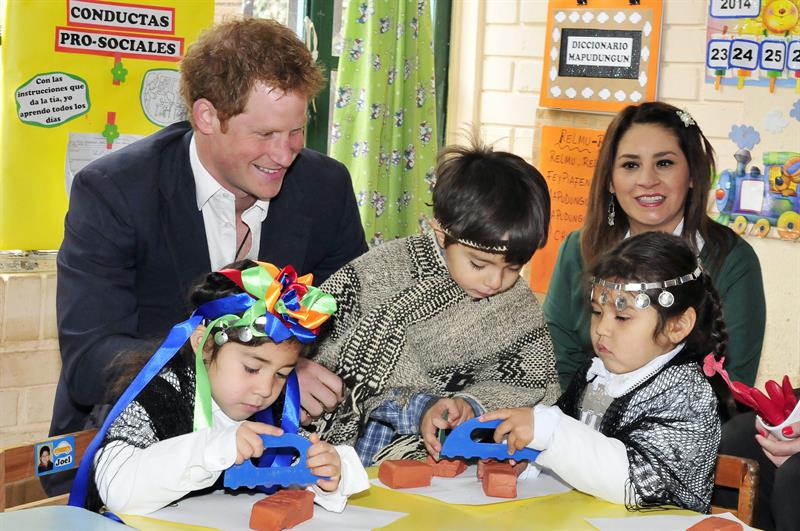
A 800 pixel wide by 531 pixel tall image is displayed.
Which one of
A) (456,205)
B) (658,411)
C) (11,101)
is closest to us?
(658,411)

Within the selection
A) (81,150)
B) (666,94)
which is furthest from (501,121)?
(81,150)

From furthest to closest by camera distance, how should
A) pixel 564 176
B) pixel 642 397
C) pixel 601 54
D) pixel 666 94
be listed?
pixel 564 176, pixel 601 54, pixel 666 94, pixel 642 397

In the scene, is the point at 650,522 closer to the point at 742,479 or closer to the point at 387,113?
the point at 742,479

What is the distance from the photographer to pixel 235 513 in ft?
4.89

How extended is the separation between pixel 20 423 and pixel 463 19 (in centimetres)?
205

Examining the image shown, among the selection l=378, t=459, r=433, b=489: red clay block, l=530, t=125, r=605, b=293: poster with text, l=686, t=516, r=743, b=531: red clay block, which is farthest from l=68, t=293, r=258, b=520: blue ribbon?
l=530, t=125, r=605, b=293: poster with text

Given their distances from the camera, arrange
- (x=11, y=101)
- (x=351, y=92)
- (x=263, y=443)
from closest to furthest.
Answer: (x=263, y=443), (x=11, y=101), (x=351, y=92)

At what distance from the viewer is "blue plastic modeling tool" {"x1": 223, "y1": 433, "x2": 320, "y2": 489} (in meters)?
1.47

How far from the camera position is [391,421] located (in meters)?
1.98

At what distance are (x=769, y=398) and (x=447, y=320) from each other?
0.63m

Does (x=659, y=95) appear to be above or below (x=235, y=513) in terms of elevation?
above

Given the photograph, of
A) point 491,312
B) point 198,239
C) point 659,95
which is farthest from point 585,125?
point 198,239

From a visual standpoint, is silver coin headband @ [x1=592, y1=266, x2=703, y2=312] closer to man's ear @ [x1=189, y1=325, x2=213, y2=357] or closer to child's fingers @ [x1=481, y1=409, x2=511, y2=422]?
child's fingers @ [x1=481, y1=409, x2=511, y2=422]

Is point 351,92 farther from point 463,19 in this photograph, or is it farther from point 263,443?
point 263,443
